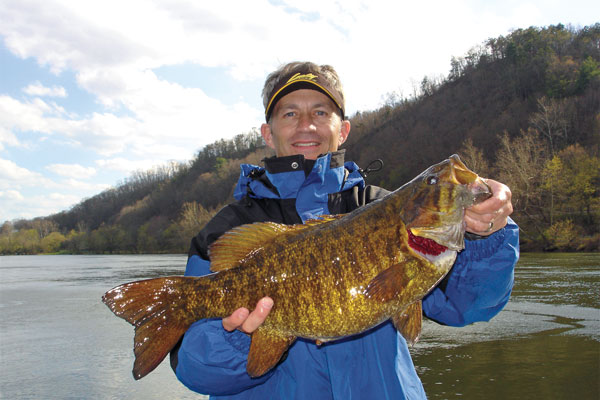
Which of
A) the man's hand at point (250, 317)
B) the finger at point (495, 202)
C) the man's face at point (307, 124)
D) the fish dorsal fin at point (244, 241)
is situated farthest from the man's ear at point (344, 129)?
the man's hand at point (250, 317)

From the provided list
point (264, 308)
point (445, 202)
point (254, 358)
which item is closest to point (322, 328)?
point (264, 308)

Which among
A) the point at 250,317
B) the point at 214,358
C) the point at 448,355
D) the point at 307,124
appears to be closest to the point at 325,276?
the point at 250,317

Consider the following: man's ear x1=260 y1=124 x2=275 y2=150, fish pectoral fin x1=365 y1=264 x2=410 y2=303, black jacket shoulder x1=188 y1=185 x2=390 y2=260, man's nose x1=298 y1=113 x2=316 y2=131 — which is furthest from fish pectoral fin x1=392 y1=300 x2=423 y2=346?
man's ear x1=260 y1=124 x2=275 y2=150

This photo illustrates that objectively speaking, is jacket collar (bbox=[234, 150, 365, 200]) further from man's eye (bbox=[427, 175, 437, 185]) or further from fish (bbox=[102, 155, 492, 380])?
man's eye (bbox=[427, 175, 437, 185])

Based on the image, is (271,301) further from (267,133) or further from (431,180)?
(267,133)

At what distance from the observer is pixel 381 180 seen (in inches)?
3169

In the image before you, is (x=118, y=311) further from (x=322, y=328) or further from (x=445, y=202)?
(x=445, y=202)

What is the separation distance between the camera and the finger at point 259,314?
2.53 m

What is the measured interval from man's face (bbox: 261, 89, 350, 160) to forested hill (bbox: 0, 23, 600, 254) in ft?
128

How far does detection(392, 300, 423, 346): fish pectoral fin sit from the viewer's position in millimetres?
2564

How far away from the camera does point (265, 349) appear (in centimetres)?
266

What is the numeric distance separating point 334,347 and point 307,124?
→ 186 centimetres

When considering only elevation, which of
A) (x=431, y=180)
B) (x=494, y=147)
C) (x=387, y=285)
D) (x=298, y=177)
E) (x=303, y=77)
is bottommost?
(x=387, y=285)

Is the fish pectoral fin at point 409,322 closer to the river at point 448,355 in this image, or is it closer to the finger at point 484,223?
the finger at point 484,223
